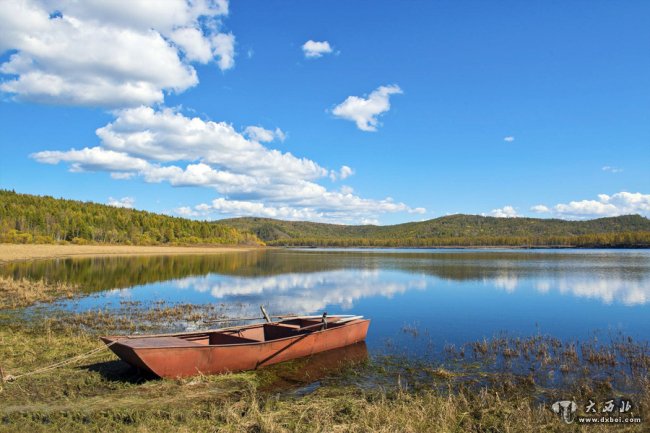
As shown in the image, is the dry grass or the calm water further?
the dry grass

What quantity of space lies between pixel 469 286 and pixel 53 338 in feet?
111

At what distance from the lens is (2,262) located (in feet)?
197

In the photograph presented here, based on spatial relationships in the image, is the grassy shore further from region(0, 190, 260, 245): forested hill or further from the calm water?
region(0, 190, 260, 245): forested hill

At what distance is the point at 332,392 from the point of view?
1252 centimetres

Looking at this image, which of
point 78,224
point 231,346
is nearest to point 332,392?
point 231,346

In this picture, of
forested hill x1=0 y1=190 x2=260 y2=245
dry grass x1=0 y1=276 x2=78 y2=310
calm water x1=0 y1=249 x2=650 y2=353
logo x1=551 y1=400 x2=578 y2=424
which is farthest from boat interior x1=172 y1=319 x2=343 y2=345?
forested hill x1=0 y1=190 x2=260 y2=245

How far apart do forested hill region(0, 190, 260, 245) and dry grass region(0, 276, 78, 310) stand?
3569 inches

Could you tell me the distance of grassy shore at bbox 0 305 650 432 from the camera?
9.66 meters

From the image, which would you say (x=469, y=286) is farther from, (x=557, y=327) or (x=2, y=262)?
(x=2, y=262)

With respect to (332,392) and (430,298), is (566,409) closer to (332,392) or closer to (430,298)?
(332,392)

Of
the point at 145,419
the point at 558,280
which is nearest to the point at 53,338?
the point at 145,419

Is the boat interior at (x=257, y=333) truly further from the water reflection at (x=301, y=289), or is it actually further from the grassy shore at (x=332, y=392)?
the water reflection at (x=301, y=289)

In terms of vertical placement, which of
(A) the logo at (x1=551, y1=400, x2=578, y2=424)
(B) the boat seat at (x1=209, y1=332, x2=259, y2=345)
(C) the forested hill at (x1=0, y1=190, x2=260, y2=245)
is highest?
(C) the forested hill at (x1=0, y1=190, x2=260, y2=245)

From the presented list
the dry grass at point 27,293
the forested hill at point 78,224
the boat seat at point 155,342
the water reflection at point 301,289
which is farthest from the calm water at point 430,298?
the forested hill at point 78,224
